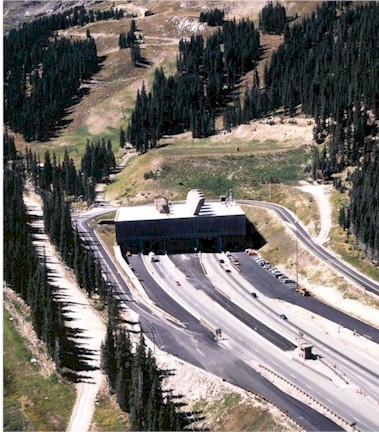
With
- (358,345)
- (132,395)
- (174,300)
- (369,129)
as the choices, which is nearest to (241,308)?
(174,300)

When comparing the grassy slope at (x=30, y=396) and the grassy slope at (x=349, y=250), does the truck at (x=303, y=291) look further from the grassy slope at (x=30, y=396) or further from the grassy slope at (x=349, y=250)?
the grassy slope at (x=30, y=396)

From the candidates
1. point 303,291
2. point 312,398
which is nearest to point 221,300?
point 303,291

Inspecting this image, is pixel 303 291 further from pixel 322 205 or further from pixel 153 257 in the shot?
pixel 153 257

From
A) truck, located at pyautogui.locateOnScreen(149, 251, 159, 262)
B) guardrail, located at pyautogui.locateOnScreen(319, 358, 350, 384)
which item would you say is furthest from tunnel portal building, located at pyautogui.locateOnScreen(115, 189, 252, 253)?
guardrail, located at pyautogui.locateOnScreen(319, 358, 350, 384)

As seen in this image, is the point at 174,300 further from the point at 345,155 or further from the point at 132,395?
the point at 345,155

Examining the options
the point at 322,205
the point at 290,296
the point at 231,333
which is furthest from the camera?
the point at 322,205

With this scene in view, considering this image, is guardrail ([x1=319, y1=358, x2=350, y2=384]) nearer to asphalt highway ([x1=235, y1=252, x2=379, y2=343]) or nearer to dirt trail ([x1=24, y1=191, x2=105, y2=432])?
asphalt highway ([x1=235, y1=252, x2=379, y2=343])

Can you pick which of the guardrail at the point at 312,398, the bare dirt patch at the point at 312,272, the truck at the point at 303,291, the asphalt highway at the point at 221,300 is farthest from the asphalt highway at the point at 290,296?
the guardrail at the point at 312,398
